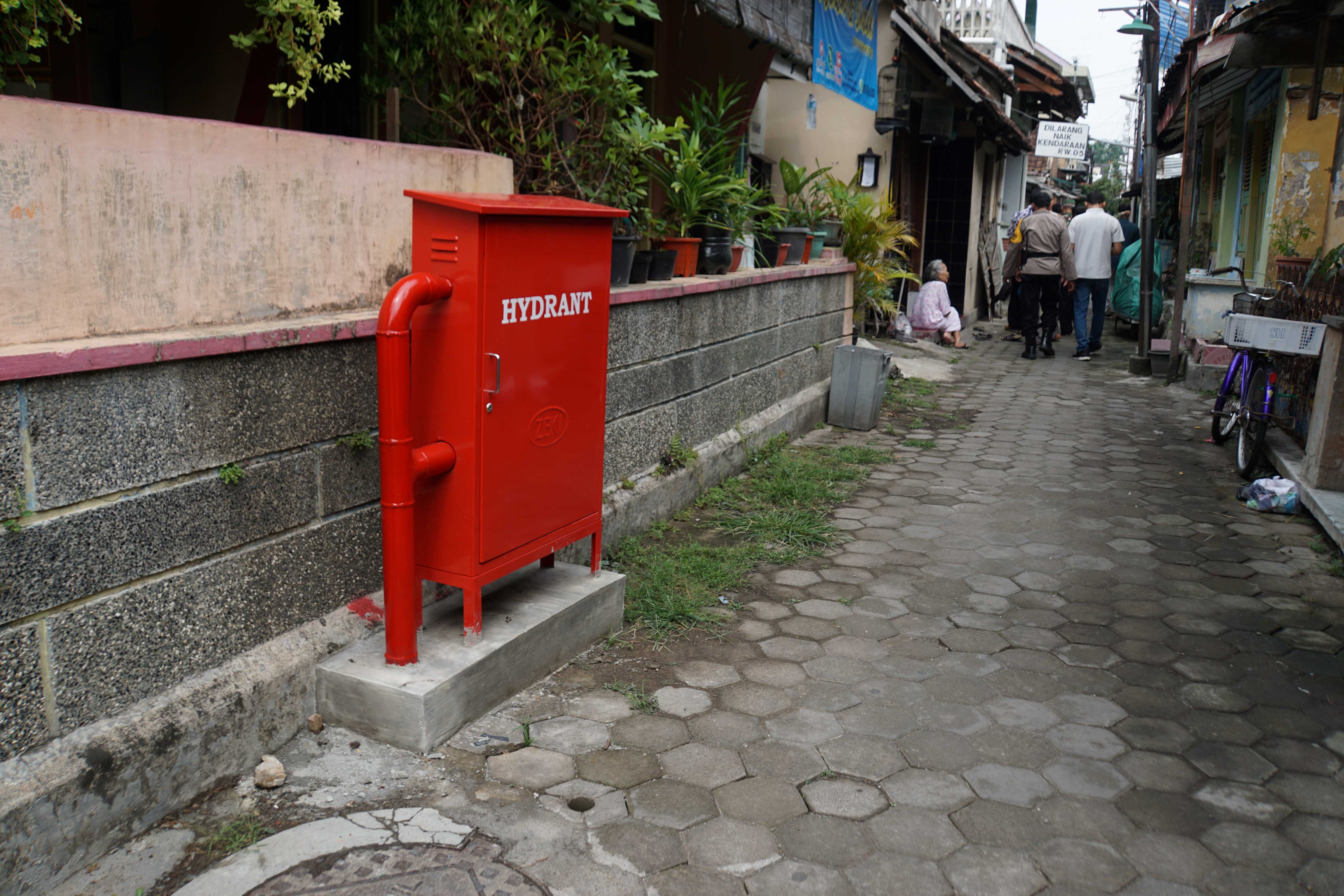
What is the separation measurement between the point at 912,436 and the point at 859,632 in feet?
13.5

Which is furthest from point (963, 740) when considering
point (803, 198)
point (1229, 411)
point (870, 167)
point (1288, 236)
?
point (870, 167)

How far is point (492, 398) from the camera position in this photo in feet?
10.4

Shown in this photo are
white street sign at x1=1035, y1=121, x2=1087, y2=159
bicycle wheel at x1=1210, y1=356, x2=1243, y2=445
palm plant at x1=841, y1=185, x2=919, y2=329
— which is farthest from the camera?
white street sign at x1=1035, y1=121, x2=1087, y2=159

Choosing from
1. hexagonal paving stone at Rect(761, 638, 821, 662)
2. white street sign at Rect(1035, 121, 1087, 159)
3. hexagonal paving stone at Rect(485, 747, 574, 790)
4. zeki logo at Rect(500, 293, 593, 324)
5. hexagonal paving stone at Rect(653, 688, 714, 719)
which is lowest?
hexagonal paving stone at Rect(485, 747, 574, 790)

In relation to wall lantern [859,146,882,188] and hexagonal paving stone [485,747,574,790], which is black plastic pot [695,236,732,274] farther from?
wall lantern [859,146,882,188]

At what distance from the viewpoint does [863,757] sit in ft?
10.5

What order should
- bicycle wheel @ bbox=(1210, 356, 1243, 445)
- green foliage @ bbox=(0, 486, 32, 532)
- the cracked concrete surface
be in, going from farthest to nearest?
bicycle wheel @ bbox=(1210, 356, 1243, 445), the cracked concrete surface, green foliage @ bbox=(0, 486, 32, 532)

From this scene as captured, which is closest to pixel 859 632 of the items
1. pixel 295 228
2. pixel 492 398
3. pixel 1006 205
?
pixel 492 398

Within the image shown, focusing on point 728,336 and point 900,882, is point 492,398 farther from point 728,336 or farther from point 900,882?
point 728,336

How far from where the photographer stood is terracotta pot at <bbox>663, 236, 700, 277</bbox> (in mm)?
5852

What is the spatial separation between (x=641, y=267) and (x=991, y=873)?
3.47m

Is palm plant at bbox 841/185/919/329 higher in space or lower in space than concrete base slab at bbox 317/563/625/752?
higher

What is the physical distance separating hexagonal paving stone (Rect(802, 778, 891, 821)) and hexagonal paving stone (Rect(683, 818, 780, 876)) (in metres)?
0.22

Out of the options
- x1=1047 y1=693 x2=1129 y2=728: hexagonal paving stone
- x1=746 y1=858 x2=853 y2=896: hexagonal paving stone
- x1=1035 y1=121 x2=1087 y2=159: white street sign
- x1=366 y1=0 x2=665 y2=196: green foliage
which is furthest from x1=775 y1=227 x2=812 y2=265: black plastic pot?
x1=1035 y1=121 x2=1087 y2=159: white street sign
